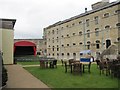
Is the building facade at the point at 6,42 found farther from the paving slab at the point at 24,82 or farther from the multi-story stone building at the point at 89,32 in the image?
the multi-story stone building at the point at 89,32

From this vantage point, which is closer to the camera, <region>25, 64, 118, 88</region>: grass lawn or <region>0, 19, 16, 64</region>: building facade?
<region>25, 64, 118, 88</region>: grass lawn

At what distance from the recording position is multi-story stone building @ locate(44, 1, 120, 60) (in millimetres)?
36406

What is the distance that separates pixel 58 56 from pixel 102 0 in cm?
1786

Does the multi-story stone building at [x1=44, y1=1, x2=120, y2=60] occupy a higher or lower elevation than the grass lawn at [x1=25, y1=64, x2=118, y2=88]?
higher

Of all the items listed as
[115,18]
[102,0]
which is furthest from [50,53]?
[115,18]

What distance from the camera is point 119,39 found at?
113ft

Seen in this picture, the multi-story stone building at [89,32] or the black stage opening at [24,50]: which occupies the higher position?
the multi-story stone building at [89,32]

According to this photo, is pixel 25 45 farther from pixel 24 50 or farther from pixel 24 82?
pixel 24 82

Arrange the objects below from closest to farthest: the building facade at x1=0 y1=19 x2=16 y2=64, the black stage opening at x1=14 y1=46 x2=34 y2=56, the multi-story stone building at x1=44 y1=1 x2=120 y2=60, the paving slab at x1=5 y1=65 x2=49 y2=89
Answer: the paving slab at x1=5 y1=65 x2=49 y2=89, the building facade at x1=0 y1=19 x2=16 y2=64, the black stage opening at x1=14 y1=46 x2=34 y2=56, the multi-story stone building at x1=44 y1=1 x2=120 y2=60

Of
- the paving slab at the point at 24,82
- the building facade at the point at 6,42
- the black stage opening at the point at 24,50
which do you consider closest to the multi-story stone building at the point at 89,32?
the black stage opening at the point at 24,50

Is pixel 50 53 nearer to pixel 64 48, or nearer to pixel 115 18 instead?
pixel 64 48

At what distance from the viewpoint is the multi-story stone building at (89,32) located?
36406mm

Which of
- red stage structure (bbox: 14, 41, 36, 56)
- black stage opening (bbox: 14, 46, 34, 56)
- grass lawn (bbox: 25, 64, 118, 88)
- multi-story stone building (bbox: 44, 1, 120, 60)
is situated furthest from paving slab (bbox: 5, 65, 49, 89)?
multi-story stone building (bbox: 44, 1, 120, 60)

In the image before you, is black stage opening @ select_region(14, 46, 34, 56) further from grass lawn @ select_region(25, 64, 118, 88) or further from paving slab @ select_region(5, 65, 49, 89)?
grass lawn @ select_region(25, 64, 118, 88)
